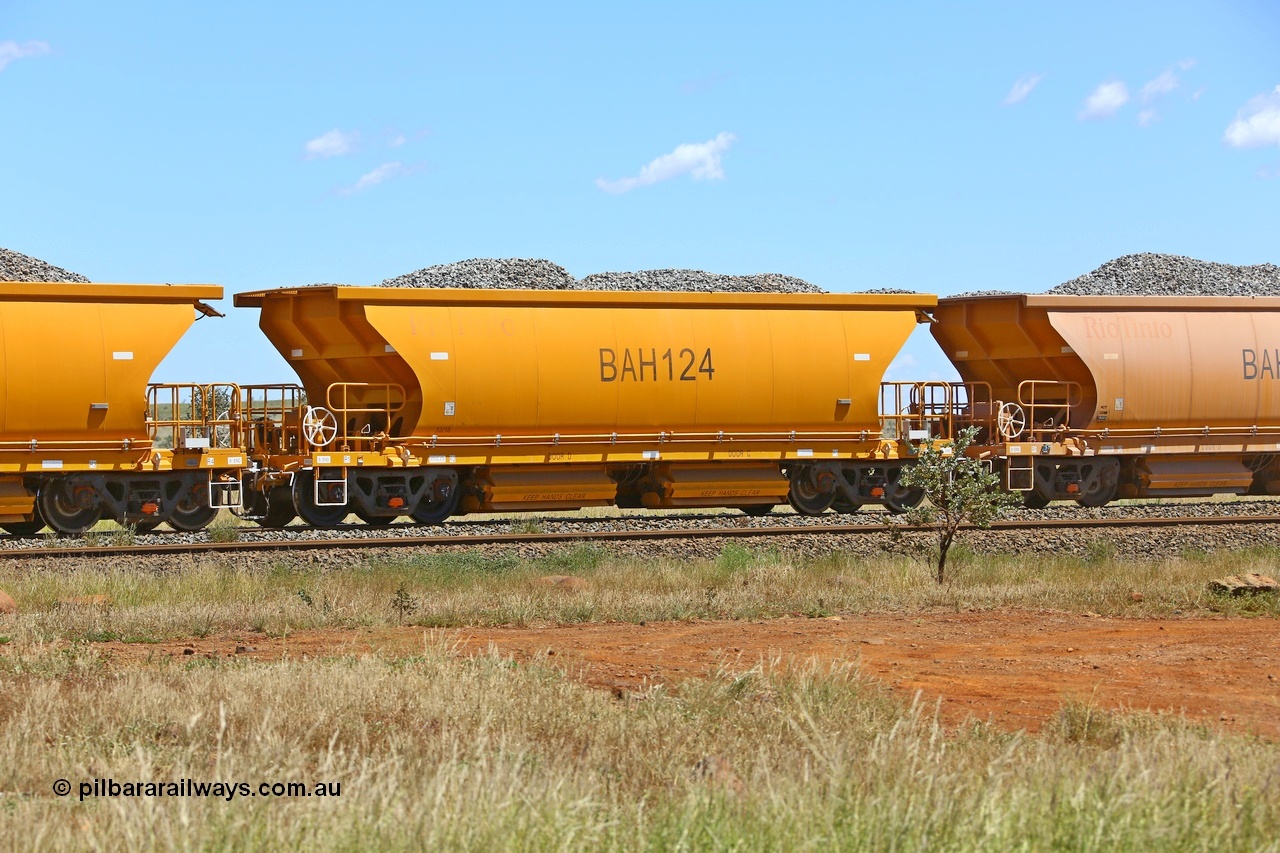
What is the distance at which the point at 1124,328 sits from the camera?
23.9 meters

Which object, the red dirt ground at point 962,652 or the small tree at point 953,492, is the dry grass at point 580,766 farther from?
the small tree at point 953,492

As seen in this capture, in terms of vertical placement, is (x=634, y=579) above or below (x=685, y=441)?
below

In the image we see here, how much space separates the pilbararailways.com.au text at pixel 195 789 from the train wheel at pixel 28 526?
43.7 ft

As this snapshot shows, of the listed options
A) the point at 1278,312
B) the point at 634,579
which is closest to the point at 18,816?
the point at 634,579

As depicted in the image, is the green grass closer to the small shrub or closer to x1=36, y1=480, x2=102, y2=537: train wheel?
the small shrub

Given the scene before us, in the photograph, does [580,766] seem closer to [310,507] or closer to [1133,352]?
[310,507]

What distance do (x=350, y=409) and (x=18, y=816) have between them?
47.3ft

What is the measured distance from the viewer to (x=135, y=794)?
5.53 m

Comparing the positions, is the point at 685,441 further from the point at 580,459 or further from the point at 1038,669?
the point at 1038,669

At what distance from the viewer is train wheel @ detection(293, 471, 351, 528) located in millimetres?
19844

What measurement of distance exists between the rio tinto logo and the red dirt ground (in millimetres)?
11578

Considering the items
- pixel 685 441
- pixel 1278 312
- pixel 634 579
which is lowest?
pixel 634 579

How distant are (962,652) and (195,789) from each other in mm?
6382

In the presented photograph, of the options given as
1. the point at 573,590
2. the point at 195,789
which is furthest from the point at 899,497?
the point at 195,789
